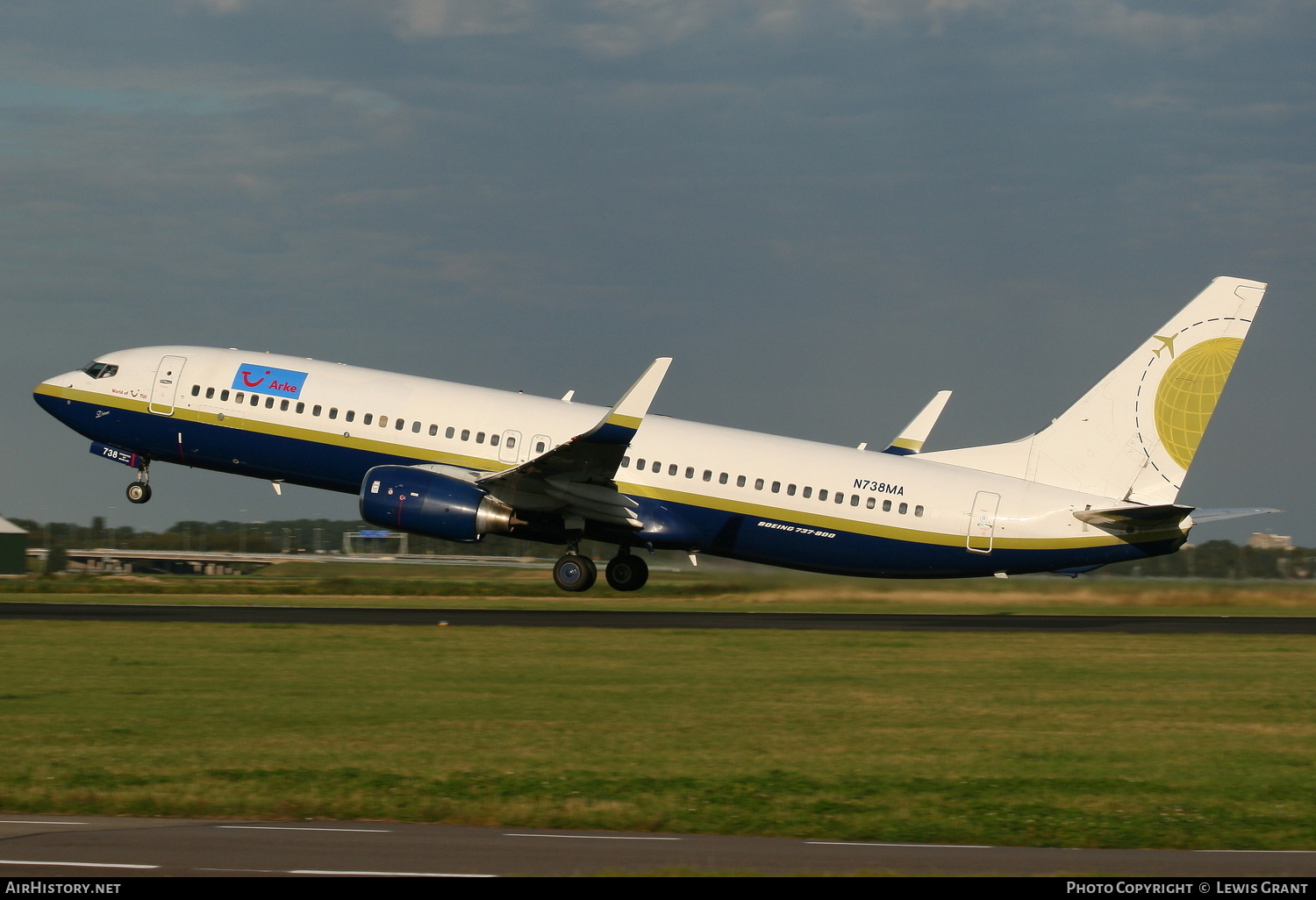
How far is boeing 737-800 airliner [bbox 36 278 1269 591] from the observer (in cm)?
3609

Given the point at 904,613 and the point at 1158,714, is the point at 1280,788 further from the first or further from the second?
the point at 904,613

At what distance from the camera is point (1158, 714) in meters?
20.7

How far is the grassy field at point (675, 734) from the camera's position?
13.8 meters

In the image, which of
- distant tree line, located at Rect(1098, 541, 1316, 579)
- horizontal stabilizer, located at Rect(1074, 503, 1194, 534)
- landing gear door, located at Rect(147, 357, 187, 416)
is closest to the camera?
horizontal stabilizer, located at Rect(1074, 503, 1194, 534)

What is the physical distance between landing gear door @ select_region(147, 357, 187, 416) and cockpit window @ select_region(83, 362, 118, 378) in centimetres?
154

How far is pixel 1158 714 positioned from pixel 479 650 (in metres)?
12.6

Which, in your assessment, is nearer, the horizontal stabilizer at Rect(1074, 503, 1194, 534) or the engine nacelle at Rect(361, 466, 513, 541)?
the horizontal stabilizer at Rect(1074, 503, 1194, 534)

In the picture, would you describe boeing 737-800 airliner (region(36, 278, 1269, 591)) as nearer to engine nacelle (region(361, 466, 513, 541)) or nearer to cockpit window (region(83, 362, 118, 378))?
engine nacelle (region(361, 466, 513, 541))

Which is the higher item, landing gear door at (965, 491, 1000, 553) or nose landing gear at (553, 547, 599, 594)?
landing gear door at (965, 491, 1000, 553)

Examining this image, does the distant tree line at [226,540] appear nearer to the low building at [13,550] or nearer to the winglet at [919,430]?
the low building at [13,550]

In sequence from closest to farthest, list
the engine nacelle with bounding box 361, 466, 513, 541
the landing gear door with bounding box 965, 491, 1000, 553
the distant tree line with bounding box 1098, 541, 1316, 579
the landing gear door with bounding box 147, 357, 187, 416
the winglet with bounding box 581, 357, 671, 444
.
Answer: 1. the winglet with bounding box 581, 357, 671, 444
2. the engine nacelle with bounding box 361, 466, 513, 541
3. the landing gear door with bounding box 965, 491, 1000, 553
4. the landing gear door with bounding box 147, 357, 187, 416
5. the distant tree line with bounding box 1098, 541, 1316, 579

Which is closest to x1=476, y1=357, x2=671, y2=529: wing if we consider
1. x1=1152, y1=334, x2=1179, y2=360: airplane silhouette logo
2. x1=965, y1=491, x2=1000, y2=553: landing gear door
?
x1=965, y1=491, x2=1000, y2=553: landing gear door

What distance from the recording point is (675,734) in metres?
18.4

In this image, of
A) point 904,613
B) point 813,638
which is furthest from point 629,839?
point 904,613
